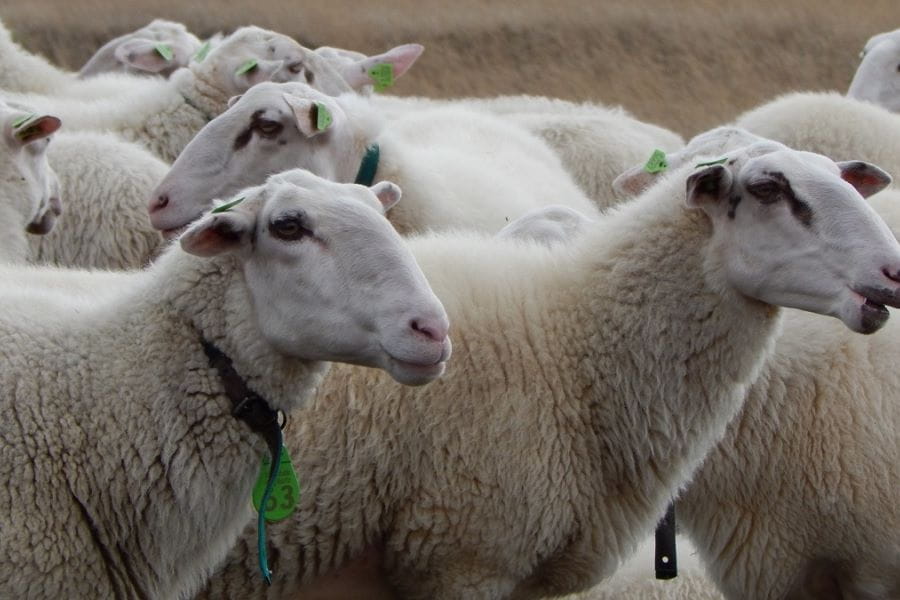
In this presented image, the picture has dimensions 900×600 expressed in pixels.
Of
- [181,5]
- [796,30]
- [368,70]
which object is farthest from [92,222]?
[796,30]

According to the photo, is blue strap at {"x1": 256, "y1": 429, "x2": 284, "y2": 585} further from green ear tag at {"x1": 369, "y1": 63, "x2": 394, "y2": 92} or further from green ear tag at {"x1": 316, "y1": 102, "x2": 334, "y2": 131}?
green ear tag at {"x1": 369, "y1": 63, "x2": 394, "y2": 92}

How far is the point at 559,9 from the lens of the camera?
15930 millimetres

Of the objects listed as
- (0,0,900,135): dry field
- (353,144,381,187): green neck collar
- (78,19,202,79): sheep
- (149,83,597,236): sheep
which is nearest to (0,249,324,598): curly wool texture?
(149,83,597,236): sheep

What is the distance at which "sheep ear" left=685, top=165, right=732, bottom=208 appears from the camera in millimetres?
3758

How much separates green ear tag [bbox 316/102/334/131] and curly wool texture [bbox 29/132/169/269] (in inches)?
32.9

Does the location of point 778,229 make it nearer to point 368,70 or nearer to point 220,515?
point 220,515

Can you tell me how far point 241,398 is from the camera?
3279mm

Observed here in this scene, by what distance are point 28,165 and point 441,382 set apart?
1.69 meters

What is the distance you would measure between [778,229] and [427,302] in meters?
1.02

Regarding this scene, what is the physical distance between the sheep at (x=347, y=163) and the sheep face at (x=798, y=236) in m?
1.57

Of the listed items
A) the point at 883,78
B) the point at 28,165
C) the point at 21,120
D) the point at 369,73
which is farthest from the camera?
the point at 883,78

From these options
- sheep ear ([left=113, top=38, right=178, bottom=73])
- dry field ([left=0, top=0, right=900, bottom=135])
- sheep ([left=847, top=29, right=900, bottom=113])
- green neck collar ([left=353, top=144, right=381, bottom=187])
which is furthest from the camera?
dry field ([left=0, top=0, right=900, bottom=135])

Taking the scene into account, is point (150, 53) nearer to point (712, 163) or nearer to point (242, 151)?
point (242, 151)

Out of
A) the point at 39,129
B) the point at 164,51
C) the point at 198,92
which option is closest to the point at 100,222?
the point at 39,129
